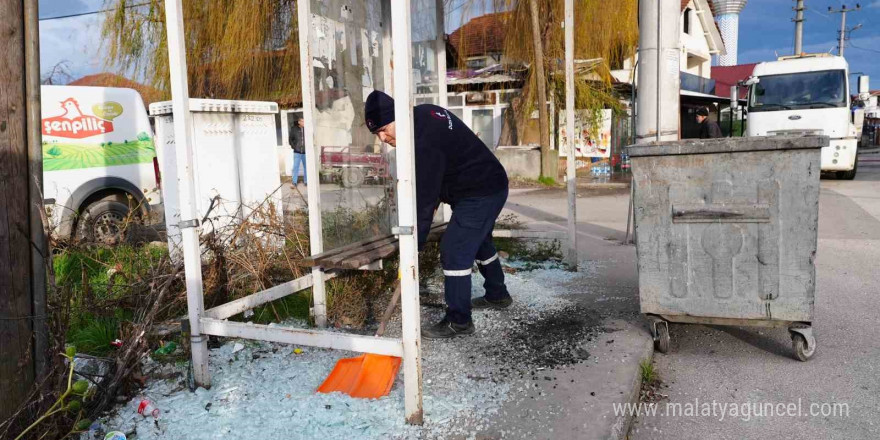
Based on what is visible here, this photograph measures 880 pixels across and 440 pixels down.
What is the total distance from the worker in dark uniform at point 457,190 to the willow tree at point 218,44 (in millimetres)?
10109

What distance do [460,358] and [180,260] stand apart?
2.02m

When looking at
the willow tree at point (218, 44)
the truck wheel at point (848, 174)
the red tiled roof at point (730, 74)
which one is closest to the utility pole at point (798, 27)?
the red tiled roof at point (730, 74)

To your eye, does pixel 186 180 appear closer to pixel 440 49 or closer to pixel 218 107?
pixel 218 107

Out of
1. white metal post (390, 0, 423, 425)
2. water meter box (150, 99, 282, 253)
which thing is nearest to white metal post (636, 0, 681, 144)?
water meter box (150, 99, 282, 253)

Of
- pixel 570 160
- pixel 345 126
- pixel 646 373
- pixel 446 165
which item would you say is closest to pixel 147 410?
pixel 446 165

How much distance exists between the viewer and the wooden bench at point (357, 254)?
3735mm

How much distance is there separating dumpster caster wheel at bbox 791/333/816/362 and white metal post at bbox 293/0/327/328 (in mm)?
2924

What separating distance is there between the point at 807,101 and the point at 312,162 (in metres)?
13.5

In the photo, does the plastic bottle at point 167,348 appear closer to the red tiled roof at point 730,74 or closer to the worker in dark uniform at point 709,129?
the worker in dark uniform at point 709,129

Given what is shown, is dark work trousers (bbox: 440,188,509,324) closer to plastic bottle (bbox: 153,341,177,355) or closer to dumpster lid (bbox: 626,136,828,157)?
dumpster lid (bbox: 626,136,828,157)

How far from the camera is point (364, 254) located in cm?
395

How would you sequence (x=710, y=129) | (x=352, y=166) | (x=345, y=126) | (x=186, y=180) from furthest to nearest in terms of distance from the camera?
1. (x=710, y=129)
2. (x=352, y=166)
3. (x=345, y=126)
4. (x=186, y=180)

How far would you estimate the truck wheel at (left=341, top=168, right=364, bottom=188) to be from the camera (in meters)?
4.51

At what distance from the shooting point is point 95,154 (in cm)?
712
